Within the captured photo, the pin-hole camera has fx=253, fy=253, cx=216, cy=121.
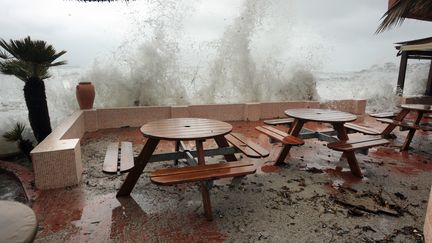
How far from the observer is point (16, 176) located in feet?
11.4

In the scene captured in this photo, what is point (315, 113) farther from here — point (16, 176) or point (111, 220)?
point (16, 176)

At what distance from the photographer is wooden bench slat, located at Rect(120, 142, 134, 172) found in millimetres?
2524

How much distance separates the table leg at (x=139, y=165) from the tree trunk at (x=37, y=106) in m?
2.61

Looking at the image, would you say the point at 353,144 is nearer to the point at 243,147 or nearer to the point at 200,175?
the point at 243,147

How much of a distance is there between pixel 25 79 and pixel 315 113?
194 inches

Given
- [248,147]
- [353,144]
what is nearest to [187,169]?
[248,147]

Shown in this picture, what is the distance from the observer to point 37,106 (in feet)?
14.3

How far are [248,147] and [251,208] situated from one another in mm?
708

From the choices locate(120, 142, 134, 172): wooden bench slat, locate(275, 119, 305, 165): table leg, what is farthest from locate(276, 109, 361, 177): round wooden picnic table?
locate(120, 142, 134, 172): wooden bench slat

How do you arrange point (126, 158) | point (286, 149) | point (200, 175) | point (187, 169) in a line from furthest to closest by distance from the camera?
1. point (286, 149)
2. point (126, 158)
3. point (187, 169)
4. point (200, 175)

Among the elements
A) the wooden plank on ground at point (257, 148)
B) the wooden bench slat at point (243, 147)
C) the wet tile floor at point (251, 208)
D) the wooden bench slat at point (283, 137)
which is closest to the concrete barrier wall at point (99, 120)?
the wet tile floor at point (251, 208)

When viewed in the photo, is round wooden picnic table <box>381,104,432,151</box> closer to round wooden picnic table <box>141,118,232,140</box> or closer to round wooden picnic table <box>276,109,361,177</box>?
round wooden picnic table <box>276,109,361,177</box>

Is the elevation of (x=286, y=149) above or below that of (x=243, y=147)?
below

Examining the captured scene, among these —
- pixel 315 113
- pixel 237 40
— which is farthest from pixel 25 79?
pixel 237 40
